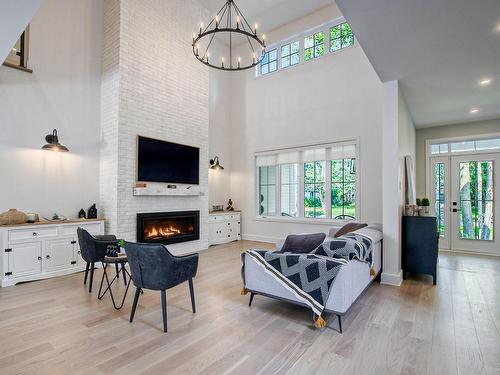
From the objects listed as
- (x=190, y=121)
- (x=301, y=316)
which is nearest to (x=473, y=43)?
(x=301, y=316)

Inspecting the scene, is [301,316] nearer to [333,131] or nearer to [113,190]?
[113,190]

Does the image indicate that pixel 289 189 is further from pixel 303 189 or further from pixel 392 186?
pixel 392 186

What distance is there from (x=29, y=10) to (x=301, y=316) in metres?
3.43

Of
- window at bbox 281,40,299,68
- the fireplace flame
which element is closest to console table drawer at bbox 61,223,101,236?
the fireplace flame

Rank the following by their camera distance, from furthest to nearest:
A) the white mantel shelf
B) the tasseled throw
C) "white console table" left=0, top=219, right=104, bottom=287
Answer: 1. the white mantel shelf
2. "white console table" left=0, top=219, right=104, bottom=287
3. the tasseled throw

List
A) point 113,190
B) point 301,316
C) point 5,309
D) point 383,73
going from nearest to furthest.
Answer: point 301,316 → point 5,309 → point 383,73 → point 113,190

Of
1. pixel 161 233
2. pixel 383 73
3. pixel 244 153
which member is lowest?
pixel 161 233

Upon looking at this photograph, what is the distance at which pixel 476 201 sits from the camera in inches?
242

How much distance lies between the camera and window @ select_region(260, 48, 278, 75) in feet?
24.8

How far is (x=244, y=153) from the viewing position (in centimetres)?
796

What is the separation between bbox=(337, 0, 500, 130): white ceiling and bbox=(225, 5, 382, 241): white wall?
4.60ft

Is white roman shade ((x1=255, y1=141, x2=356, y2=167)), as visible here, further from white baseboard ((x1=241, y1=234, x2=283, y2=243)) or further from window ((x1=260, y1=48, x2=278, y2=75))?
window ((x1=260, y1=48, x2=278, y2=75))

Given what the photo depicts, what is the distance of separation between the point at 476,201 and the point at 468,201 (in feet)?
0.46

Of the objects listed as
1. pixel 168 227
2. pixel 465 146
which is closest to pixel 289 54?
pixel 465 146
